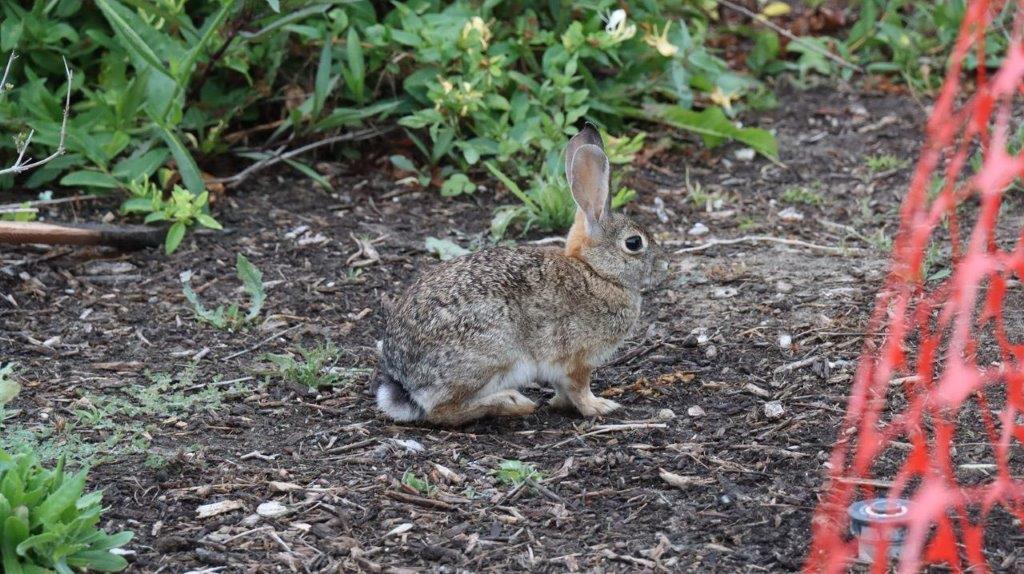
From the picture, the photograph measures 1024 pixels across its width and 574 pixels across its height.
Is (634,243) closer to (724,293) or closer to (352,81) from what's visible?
(724,293)

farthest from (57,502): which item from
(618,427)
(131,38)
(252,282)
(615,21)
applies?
(615,21)

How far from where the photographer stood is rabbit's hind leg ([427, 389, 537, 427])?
17.5 ft

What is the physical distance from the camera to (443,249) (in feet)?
22.9

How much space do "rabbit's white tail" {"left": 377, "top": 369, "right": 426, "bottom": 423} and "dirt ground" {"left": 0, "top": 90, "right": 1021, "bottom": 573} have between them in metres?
0.08

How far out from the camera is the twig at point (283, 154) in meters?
7.64

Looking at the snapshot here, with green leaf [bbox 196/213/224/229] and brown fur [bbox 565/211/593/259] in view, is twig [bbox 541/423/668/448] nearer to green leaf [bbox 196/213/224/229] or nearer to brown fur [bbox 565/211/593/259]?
brown fur [bbox 565/211/593/259]

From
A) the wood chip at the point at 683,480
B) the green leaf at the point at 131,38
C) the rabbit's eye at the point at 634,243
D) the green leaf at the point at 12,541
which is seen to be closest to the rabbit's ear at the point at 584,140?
the rabbit's eye at the point at 634,243

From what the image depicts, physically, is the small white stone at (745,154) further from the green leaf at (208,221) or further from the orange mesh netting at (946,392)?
the green leaf at (208,221)

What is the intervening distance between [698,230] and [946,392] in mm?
4621

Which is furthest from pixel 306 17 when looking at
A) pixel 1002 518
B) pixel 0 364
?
pixel 1002 518

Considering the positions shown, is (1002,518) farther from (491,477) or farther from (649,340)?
(649,340)

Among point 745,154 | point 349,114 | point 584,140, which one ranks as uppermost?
point 584,140

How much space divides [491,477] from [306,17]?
359cm

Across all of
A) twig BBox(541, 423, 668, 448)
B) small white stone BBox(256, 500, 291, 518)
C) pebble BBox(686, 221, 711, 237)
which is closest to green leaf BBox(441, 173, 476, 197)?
pebble BBox(686, 221, 711, 237)
